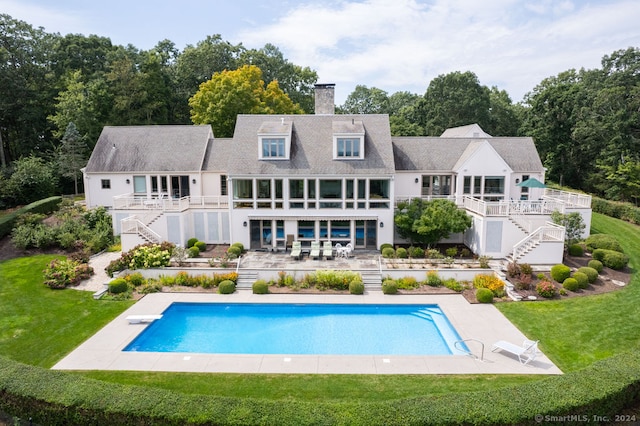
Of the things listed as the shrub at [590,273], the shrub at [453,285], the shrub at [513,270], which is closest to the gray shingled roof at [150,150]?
the shrub at [453,285]

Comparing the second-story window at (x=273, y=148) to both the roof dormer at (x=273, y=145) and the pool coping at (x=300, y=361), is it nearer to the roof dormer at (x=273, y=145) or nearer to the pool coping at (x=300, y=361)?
the roof dormer at (x=273, y=145)

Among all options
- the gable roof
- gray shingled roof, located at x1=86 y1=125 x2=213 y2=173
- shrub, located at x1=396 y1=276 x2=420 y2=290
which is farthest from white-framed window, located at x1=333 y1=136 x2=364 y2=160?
the gable roof

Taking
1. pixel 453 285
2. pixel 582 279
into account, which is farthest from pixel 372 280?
pixel 582 279

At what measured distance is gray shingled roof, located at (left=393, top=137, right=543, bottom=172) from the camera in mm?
30906

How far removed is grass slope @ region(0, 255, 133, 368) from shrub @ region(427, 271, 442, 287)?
51.8 ft

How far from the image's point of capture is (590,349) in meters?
15.5

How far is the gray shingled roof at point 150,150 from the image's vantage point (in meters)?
32.6

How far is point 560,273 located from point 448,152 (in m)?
13.0

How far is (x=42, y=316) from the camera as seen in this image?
18.6 metres

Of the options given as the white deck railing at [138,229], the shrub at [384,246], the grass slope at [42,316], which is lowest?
the grass slope at [42,316]

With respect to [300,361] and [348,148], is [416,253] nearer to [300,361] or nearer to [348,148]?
[348,148]

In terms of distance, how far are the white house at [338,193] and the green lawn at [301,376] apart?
18.7 ft

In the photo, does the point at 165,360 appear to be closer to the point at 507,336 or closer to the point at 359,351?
the point at 359,351

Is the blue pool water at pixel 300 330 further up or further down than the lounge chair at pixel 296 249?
further down
